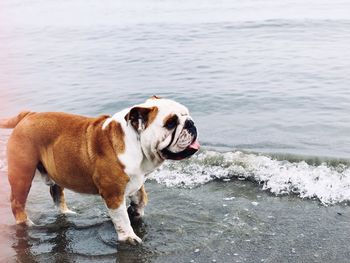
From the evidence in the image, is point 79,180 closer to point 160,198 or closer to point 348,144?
point 160,198

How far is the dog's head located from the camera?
4488 mm

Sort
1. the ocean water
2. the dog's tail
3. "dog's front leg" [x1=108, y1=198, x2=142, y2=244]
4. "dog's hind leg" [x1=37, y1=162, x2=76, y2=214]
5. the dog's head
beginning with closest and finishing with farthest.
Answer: the dog's head < "dog's front leg" [x1=108, y1=198, x2=142, y2=244] < the ocean water < the dog's tail < "dog's hind leg" [x1=37, y1=162, x2=76, y2=214]

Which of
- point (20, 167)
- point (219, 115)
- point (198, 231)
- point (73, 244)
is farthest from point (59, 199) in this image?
point (219, 115)

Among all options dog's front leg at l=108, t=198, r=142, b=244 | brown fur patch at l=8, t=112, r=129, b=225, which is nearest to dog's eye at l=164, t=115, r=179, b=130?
brown fur patch at l=8, t=112, r=129, b=225

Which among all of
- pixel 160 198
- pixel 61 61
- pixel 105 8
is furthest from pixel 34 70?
pixel 105 8

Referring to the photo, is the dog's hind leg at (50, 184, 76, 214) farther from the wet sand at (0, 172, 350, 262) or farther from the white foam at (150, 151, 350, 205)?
the white foam at (150, 151, 350, 205)

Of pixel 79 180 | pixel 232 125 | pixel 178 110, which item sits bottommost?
pixel 232 125

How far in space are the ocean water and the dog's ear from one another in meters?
1.34

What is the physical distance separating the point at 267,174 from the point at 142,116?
2.73 meters

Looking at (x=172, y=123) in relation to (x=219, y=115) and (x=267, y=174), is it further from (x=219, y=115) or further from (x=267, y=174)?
(x=219, y=115)

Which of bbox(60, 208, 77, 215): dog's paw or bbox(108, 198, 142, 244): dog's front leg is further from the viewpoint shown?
bbox(60, 208, 77, 215): dog's paw

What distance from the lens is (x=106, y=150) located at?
4.86 metres

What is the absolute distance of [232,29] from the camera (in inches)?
834

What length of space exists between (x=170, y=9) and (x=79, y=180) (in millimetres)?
27557
